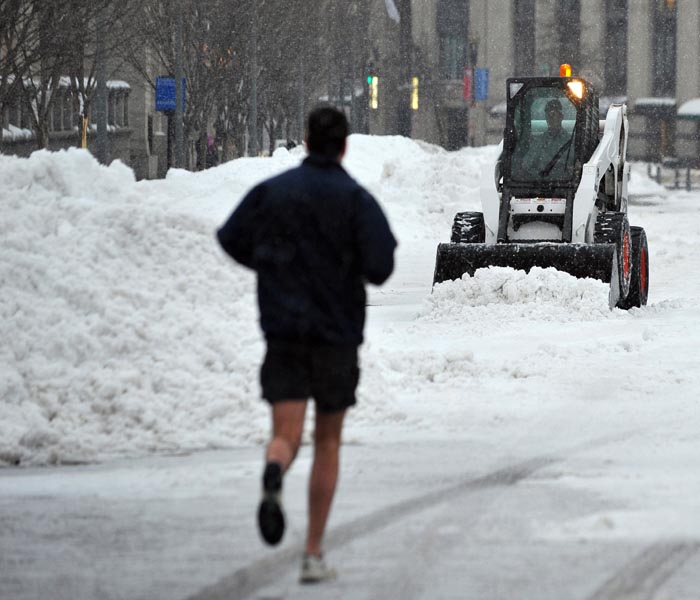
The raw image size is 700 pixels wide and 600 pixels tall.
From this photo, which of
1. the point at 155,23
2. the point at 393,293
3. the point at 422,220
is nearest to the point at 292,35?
the point at 155,23

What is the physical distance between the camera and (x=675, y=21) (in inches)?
3570

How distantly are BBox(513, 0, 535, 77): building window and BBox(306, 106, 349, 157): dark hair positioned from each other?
88.9 metres

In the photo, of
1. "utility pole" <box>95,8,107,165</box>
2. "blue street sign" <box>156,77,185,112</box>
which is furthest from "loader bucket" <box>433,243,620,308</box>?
"blue street sign" <box>156,77,185,112</box>

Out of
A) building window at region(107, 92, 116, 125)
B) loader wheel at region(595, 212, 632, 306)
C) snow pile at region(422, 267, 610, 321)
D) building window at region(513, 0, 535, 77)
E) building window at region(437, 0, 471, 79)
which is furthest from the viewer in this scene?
building window at region(437, 0, 471, 79)

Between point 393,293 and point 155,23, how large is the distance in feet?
77.9

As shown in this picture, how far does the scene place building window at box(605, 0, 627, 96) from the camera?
9112 centimetres

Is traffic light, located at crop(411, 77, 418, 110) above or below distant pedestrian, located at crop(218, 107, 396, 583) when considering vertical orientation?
above

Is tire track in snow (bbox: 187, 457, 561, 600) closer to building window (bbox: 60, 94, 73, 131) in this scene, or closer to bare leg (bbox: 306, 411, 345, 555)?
bare leg (bbox: 306, 411, 345, 555)

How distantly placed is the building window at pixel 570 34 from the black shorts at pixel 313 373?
282 ft

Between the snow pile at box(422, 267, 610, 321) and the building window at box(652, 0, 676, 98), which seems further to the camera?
the building window at box(652, 0, 676, 98)

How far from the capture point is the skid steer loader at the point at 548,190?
17.8m

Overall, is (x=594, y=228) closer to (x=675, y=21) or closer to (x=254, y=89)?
(x=254, y=89)

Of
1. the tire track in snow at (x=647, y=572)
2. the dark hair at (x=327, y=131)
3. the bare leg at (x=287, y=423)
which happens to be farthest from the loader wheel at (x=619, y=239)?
the bare leg at (x=287, y=423)

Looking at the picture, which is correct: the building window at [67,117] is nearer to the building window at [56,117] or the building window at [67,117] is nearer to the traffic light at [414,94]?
the building window at [56,117]
